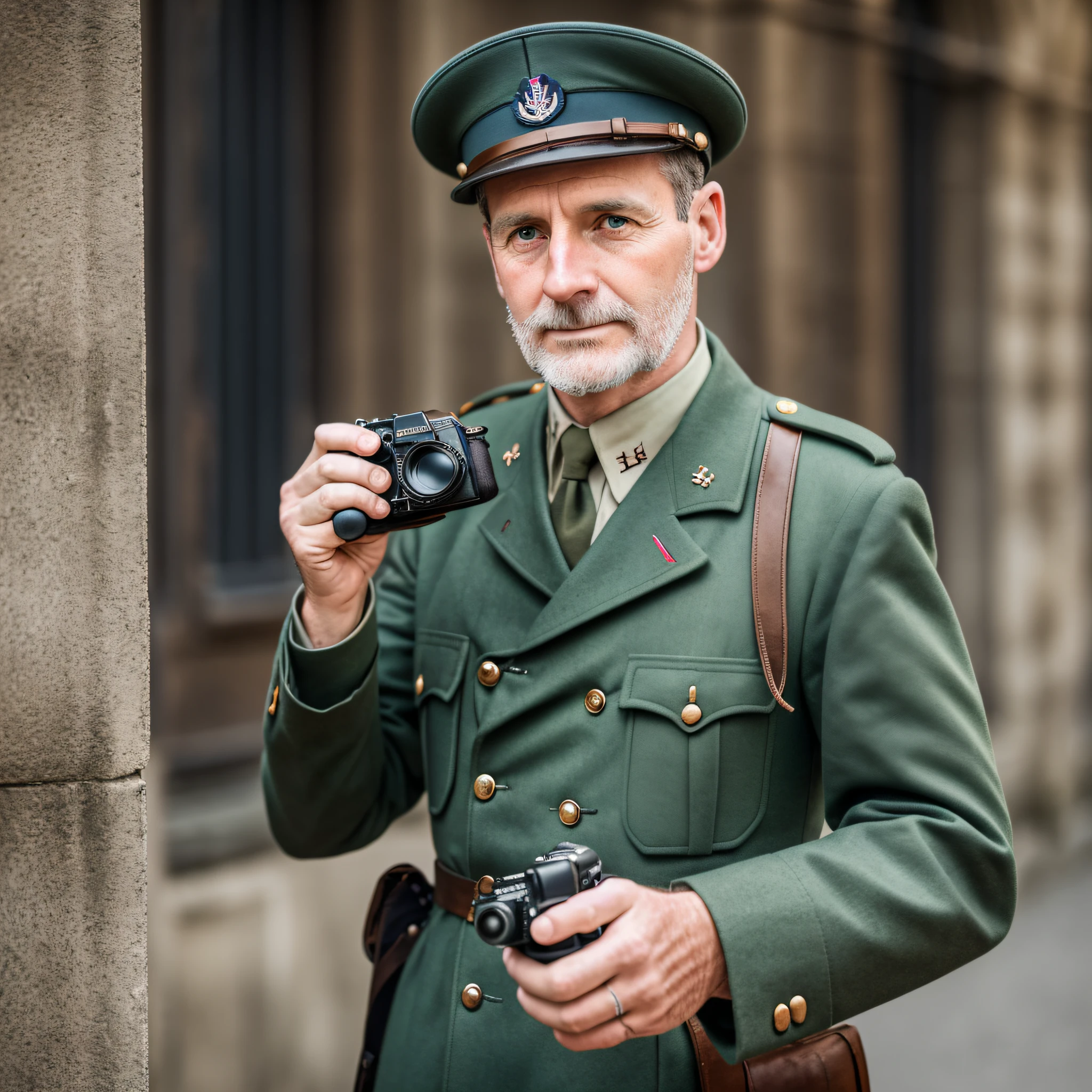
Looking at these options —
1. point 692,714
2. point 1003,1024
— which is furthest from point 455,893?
point 1003,1024

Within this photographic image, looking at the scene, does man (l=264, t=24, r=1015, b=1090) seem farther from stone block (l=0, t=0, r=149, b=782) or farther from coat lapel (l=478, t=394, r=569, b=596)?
stone block (l=0, t=0, r=149, b=782)

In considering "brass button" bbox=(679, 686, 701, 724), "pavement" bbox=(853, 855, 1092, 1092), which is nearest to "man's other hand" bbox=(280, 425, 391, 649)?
"brass button" bbox=(679, 686, 701, 724)

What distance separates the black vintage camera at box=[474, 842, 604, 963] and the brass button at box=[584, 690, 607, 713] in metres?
0.39

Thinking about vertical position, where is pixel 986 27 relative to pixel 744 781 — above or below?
above

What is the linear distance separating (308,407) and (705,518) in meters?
3.96

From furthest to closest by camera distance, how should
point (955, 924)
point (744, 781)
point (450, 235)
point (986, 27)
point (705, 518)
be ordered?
point (986, 27), point (450, 235), point (705, 518), point (744, 781), point (955, 924)

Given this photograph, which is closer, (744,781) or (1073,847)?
(744,781)

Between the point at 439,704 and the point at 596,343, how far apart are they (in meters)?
0.67

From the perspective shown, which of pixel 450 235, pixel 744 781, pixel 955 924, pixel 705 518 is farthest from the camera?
pixel 450 235

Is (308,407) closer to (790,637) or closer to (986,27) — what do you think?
(790,637)

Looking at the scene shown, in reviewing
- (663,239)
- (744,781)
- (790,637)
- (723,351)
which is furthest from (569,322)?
(744,781)

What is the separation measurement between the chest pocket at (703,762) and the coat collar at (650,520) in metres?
0.18

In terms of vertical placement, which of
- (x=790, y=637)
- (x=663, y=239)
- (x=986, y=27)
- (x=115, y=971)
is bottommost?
(x=115, y=971)

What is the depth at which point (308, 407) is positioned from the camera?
5844 mm
